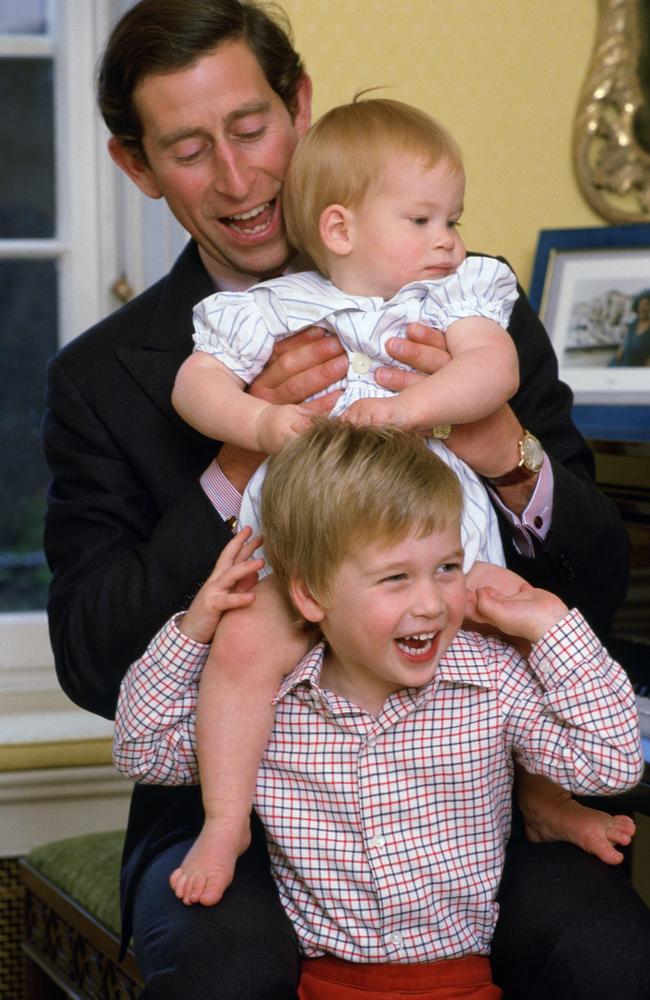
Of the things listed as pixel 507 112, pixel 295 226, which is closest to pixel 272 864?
pixel 295 226

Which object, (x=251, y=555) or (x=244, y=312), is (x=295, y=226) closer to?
(x=244, y=312)

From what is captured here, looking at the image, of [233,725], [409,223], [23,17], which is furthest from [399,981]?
[23,17]

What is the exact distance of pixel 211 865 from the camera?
1.57 m

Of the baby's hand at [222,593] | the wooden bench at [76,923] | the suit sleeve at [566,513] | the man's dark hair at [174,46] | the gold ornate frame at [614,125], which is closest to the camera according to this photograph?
the baby's hand at [222,593]

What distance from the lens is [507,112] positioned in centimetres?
293

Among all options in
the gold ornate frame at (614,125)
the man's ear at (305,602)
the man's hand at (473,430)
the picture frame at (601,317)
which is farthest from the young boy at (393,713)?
the gold ornate frame at (614,125)

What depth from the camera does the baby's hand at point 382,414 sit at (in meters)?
1.55

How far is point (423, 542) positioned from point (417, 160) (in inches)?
19.6

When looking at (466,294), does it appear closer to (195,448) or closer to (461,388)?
(461,388)

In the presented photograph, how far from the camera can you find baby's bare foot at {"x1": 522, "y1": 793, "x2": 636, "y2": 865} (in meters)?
1.64

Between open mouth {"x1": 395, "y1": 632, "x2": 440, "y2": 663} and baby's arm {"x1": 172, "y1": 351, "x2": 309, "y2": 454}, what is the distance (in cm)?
27

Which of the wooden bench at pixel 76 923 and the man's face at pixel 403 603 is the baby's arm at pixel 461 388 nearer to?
the man's face at pixel 403 603

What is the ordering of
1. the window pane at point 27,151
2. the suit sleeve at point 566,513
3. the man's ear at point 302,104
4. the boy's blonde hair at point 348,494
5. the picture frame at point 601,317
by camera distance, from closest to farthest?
the boy's blonde hair at point 348,494
the suit sleeve at point 566,513
the man's ear at point 302,104
the picture frame at point 601,317
the window pane at point 27,151

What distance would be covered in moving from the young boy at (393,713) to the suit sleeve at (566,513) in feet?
0.77
